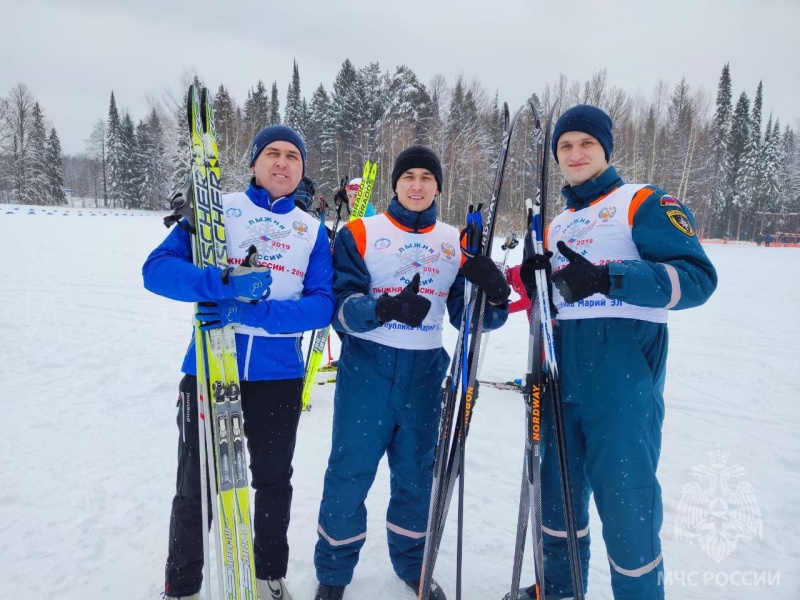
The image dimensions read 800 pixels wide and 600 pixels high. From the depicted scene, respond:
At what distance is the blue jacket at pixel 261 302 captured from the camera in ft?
5.89

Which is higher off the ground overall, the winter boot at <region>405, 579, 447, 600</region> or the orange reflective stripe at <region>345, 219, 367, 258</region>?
the orange reflective stripe at <region>345, 219, 367, 258</region>

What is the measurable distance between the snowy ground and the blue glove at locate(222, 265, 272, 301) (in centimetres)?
156

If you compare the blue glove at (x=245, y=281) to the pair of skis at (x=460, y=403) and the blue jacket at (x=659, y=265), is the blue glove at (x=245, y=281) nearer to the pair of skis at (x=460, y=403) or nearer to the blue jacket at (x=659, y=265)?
the pair of skis at (x=460, y=403)

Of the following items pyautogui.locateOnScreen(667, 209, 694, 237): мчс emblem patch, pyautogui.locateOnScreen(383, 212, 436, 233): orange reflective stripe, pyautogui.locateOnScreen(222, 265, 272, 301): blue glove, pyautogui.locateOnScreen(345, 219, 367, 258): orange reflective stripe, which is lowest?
pyautogui.locateOnScreen(222, 265, 272, 301): blue glove

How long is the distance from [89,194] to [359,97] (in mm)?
59292

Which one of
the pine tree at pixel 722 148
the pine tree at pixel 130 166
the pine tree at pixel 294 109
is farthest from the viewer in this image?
the pine tree at pixel 130 166

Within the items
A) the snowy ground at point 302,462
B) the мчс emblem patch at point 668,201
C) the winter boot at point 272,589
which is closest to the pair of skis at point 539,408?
the мчс emblem patch at point 668,201

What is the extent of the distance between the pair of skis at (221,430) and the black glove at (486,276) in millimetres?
1068

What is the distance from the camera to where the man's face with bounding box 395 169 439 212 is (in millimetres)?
2223

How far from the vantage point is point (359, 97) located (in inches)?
1254

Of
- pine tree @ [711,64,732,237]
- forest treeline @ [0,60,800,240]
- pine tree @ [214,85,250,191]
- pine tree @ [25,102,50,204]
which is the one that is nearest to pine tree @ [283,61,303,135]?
forest treeline @ [0,60,800,240]

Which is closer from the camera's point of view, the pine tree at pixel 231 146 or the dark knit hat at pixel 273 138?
the dark knit hat at pixel 273 138

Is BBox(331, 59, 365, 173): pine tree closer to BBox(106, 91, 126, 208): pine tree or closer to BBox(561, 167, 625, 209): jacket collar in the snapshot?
BBox(106, 91, 126, 208): pine tree

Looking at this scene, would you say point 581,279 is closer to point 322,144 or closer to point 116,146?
point 322,144
